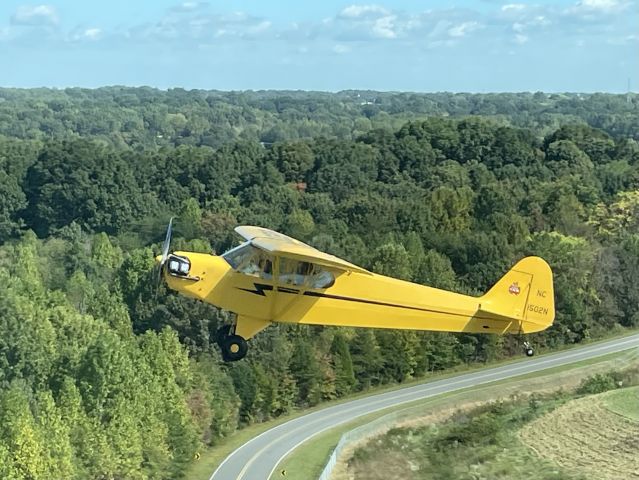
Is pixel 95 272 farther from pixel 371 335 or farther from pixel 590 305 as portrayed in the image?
pixel 590 305

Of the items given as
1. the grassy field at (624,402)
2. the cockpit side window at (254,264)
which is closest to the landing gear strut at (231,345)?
the cockpit side window at (254,264)

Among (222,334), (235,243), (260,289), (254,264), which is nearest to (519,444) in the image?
(222,334)

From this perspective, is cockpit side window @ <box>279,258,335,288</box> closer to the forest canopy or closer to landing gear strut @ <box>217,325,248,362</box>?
landing gear strut @ <box>217,325,248,362</box>

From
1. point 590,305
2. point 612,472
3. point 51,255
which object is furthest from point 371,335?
point 51,255

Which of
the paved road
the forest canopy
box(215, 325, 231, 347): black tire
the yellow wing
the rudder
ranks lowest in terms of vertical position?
the paved road

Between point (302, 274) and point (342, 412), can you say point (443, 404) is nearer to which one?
point (342, 412)

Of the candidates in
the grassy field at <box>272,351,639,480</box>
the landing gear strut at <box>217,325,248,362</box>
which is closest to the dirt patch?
the grassy field at <box>272,351,639,480</box>
